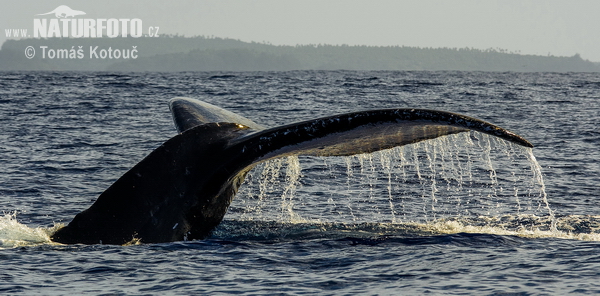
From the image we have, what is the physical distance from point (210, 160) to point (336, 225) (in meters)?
2.46

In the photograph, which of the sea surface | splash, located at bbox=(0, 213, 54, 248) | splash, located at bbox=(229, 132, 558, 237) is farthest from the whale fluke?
splash, located at bbox=(229, 132, 558, 237)

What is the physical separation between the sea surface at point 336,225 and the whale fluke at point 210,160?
0.21 m

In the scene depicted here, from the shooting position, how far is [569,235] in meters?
7.58

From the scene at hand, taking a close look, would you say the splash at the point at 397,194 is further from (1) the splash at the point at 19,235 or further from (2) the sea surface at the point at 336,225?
(1) the splash at the point at 19,235

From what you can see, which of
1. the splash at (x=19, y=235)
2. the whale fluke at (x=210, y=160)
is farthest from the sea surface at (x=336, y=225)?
the whale fluke at (x=210, y=160)

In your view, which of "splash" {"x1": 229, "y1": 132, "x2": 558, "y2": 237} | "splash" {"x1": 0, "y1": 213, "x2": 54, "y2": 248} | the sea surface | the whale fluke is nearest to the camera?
the whale fluke

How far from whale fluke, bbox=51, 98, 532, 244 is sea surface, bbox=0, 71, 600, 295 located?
0.21 m

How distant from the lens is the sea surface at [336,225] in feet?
18.2

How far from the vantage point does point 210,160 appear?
5.73 m

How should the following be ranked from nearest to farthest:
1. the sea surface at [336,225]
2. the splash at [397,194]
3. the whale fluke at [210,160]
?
the whale fluke at [210,160]
the sea surface at [336,225]
the splash at [397,194]

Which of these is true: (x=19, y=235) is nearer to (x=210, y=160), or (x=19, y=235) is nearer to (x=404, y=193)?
(x=210, y=160)

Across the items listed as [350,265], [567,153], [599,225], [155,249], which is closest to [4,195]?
[155,249]

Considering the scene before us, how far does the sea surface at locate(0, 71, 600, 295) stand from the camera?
5551 mm

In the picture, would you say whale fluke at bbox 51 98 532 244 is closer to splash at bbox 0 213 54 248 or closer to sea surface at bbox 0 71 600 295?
sea surface at bbox 0 71 600 295
